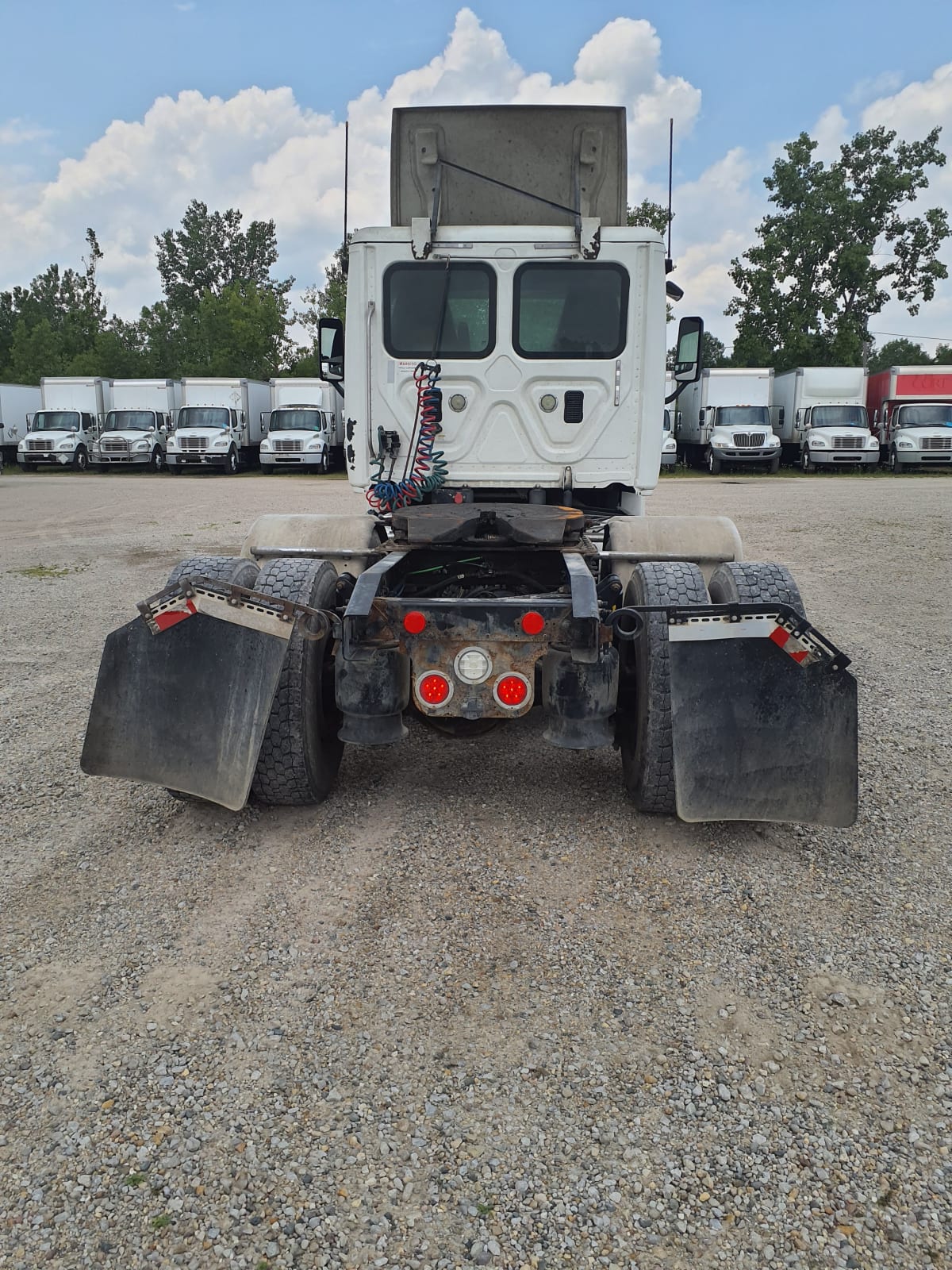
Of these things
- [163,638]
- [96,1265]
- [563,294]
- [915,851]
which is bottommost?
[96,1265]

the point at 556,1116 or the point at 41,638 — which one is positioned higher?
the point at 41,638

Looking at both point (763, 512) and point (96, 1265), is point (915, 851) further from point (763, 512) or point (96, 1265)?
point (763, 512)

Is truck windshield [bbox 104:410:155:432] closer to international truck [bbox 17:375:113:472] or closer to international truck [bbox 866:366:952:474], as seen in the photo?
international truck [bbox 17:375:113:472]

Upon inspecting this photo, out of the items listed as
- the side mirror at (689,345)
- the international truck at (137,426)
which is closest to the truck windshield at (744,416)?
the international truck at (137,426)

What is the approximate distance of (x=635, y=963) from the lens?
121 inches

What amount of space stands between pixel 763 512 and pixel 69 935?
1606cm

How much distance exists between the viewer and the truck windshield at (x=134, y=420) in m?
31.9

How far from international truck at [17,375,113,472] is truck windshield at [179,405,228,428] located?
3583mm

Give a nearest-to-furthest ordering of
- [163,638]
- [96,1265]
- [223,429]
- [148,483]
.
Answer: [96,1265] → [163,638] → [148,483] → [223,429]

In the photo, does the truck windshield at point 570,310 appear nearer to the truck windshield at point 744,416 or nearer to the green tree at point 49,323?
the truck windshield at point 744,416

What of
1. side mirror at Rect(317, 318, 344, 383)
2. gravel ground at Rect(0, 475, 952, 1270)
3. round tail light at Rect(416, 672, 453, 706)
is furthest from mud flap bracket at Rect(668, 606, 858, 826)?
side mirror at Rect(317, 318, 344, 383)

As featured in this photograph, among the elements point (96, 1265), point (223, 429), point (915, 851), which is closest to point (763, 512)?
point (915, 851)

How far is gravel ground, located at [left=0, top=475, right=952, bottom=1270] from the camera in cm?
212

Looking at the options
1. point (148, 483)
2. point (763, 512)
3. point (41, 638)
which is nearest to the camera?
point (41, 638)
